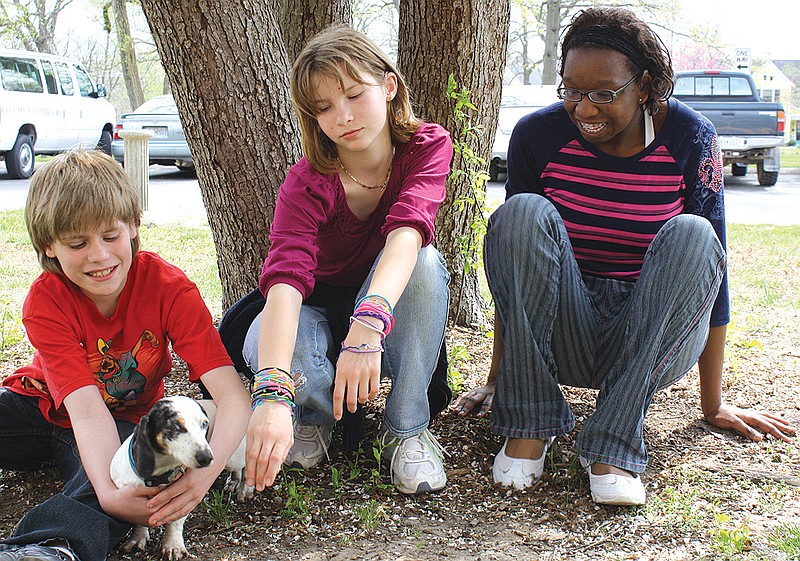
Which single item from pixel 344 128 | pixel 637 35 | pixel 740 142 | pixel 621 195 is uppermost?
pixel 637 35

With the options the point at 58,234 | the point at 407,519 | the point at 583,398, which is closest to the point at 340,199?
the point at 58,234

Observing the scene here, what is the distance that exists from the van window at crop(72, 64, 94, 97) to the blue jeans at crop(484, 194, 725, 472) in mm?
13662

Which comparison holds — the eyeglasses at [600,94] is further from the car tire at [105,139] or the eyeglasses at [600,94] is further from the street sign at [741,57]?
the street sign at [741,57]

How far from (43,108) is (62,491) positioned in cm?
1223

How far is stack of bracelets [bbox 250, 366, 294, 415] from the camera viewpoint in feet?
6.07

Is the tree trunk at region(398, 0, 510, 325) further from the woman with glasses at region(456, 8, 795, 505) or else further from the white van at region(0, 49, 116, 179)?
the white van at region(0, 49, 116, 179)

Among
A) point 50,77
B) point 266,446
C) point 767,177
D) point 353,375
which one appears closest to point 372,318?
point 353,375

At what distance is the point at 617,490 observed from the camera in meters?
2.14

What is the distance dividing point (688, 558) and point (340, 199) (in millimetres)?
1301

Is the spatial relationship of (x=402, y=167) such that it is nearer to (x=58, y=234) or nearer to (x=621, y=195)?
(x=621, y=195)

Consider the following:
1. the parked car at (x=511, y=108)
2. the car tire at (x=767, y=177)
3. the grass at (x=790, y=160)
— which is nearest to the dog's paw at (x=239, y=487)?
the parked car at (x=511, y=108)

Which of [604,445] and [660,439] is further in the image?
[660,439]

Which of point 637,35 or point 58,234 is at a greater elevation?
point 637,35

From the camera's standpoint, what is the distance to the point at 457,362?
320cm
